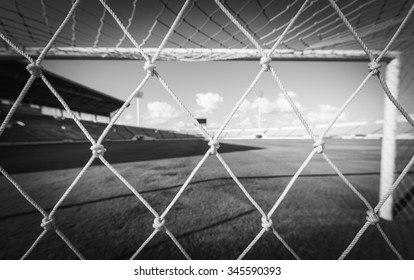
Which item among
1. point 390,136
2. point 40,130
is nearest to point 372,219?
point 390,136

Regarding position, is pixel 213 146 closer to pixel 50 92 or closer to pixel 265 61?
pixel 265 61

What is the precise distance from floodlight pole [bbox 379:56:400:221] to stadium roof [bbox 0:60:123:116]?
8.07 meters

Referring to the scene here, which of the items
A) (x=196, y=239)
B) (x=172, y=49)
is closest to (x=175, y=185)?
(x=196, y=239)

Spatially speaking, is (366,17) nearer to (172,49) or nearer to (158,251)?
(172,49)

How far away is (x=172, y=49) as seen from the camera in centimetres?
101

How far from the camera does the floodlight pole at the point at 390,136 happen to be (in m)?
0.88

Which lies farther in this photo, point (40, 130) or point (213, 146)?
point (40, 130)

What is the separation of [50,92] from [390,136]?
14.4m

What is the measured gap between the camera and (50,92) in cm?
1070

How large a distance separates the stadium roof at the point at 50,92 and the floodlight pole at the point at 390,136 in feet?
26.5

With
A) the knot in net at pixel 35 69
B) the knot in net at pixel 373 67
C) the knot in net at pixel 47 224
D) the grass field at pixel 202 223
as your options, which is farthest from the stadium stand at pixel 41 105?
the knot in net at pixel 373 67

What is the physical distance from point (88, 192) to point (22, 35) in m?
1.15

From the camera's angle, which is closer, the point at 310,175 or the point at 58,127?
the point at 310,175

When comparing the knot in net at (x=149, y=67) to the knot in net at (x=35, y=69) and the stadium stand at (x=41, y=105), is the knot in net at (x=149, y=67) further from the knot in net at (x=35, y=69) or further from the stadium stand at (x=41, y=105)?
the stadium stand at (x=41, y=105)
